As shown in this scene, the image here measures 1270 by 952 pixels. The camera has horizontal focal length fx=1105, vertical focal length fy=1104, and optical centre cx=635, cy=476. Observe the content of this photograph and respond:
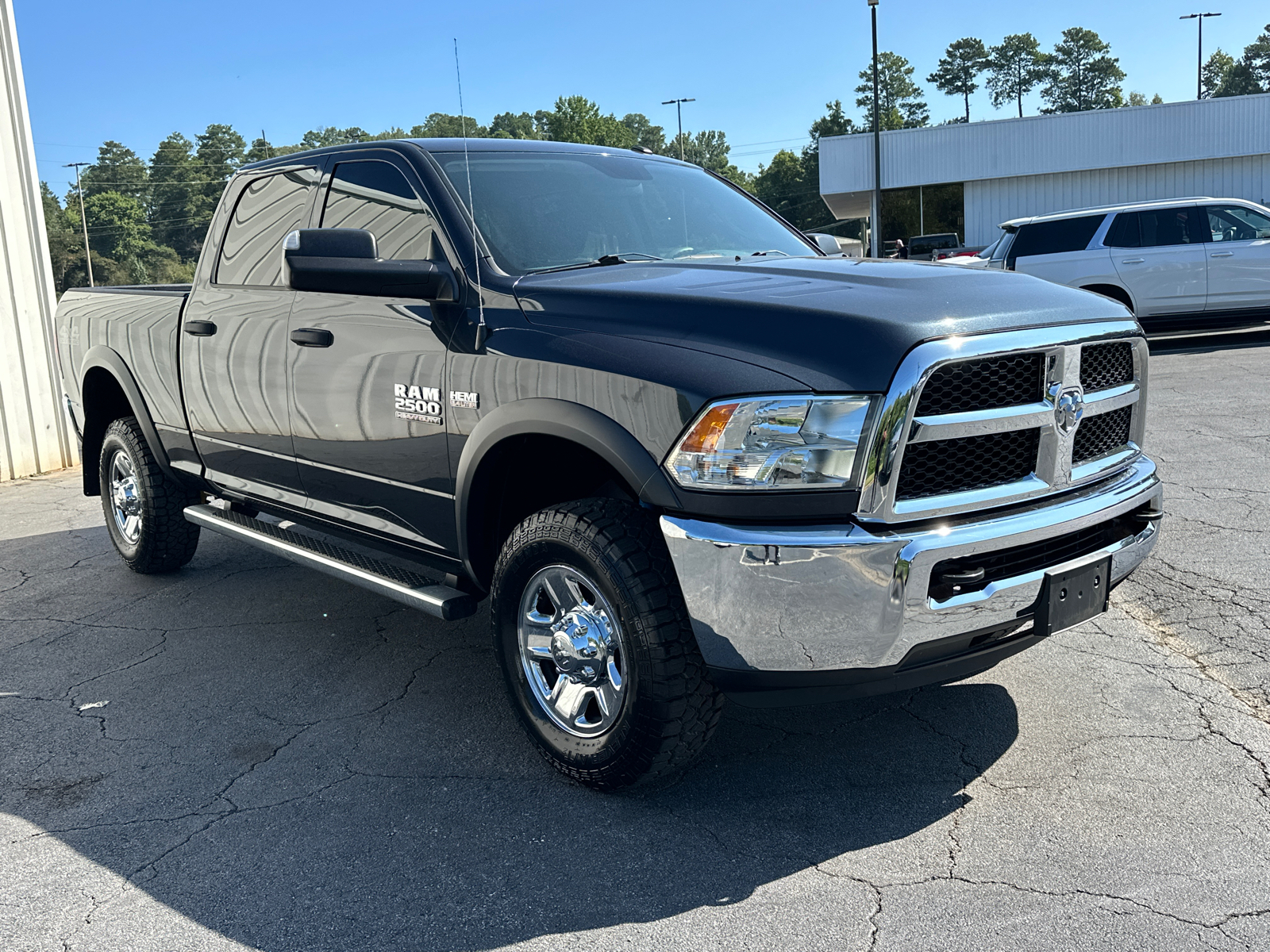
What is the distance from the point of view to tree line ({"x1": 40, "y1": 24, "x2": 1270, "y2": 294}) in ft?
298

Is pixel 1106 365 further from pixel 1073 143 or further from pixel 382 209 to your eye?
pixel 1073 143

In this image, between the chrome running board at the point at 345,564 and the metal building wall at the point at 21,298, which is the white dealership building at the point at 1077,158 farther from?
the chrome running board at the point at 345,564

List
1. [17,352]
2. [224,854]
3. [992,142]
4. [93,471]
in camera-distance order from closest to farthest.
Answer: [224,854], [93,471], [17,352], [992,142]

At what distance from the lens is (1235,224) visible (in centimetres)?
1355

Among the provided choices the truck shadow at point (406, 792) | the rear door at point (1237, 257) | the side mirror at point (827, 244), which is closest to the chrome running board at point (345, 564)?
the truck shadow at point (406, 792)

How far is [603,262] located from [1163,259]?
12043mm

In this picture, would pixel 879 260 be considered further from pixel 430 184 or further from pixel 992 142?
pixel 992 142

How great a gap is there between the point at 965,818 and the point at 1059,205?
1336 inches

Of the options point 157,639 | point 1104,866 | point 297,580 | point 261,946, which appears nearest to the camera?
point 261,946

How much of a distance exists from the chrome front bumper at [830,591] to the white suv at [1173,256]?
38.0 feet

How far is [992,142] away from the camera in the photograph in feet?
109

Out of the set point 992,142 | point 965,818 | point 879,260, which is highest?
point 992,142

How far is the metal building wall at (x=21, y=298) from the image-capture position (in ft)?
30.7

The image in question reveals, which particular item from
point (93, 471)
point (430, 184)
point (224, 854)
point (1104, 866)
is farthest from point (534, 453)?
point (93, 471)
